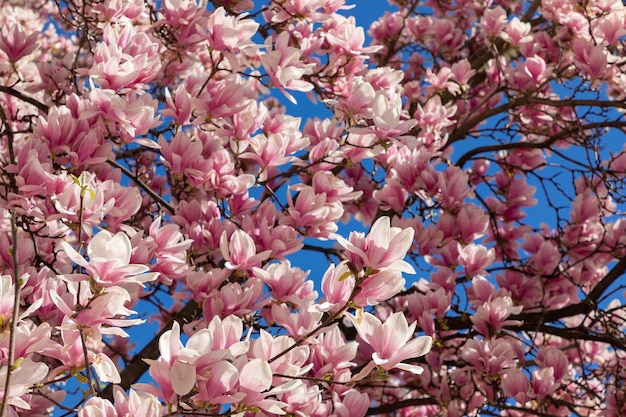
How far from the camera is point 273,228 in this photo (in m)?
2.50

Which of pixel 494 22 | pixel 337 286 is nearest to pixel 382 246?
pixel 337 286

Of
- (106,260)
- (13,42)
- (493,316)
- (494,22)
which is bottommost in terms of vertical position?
(106,260)

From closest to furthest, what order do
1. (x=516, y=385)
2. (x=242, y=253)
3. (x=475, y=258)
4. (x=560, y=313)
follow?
(x=242, y=253)
(x=516, y=385)
(x=475, y=258)
(x=560, y=313)

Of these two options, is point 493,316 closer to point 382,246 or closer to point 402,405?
point 402,405

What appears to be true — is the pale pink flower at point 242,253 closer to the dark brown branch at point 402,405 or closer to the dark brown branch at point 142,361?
the dark brown branch at point 142,361

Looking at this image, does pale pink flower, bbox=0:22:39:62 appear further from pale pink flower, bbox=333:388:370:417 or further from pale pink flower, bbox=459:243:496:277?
pale pink flower, bbox=459:243:496:277

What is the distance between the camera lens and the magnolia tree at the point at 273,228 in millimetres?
1544

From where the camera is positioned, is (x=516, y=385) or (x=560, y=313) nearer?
(x=516, y=385)

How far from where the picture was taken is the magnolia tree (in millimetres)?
1544

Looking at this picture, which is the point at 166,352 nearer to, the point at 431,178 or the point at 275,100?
the point at 431,178

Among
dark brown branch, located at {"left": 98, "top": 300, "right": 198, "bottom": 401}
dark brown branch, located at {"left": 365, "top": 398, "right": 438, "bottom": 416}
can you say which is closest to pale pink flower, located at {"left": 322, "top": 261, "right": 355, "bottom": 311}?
dark brown branch, located at {"left": 98, "top": 300, "right": 198, "bottom": 401}

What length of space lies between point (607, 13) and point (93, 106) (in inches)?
114

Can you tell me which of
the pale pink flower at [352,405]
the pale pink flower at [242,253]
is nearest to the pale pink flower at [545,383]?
the pale pink flower at [352,405]

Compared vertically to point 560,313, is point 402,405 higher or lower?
lower
